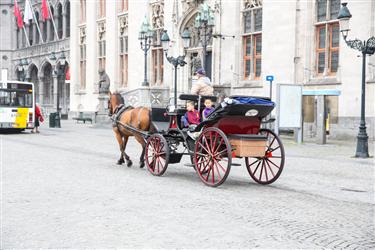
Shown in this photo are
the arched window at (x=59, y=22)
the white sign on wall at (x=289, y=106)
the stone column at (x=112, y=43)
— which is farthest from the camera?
the arched window at (x=59, y=22)

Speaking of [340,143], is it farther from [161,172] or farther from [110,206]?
[110,206]

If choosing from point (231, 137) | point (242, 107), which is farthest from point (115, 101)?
point (242, 107)

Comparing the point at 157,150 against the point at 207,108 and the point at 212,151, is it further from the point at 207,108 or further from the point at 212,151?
the point at 212,151

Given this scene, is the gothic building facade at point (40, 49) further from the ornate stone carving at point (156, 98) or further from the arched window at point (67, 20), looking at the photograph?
the ornate stone carving at point (156, 98)

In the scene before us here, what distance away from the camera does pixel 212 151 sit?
9750 mm

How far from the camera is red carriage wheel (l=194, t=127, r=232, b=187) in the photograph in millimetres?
9460

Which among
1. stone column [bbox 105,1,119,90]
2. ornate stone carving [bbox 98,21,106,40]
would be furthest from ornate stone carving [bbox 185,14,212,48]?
ornate stone carving [bbox 98,21,106,40]

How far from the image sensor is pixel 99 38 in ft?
142

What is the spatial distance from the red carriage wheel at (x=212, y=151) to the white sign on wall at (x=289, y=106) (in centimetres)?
1058

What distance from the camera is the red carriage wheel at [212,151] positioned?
372 inches

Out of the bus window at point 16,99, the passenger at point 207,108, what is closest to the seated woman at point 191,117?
the passenger at point 207,108

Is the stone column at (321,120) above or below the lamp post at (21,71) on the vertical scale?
below

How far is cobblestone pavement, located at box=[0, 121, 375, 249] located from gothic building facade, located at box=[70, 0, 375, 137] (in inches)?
400

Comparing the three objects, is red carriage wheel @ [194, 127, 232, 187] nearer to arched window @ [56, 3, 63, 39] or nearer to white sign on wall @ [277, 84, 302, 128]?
white sign on wall @ [277, 84, 302, 128]
